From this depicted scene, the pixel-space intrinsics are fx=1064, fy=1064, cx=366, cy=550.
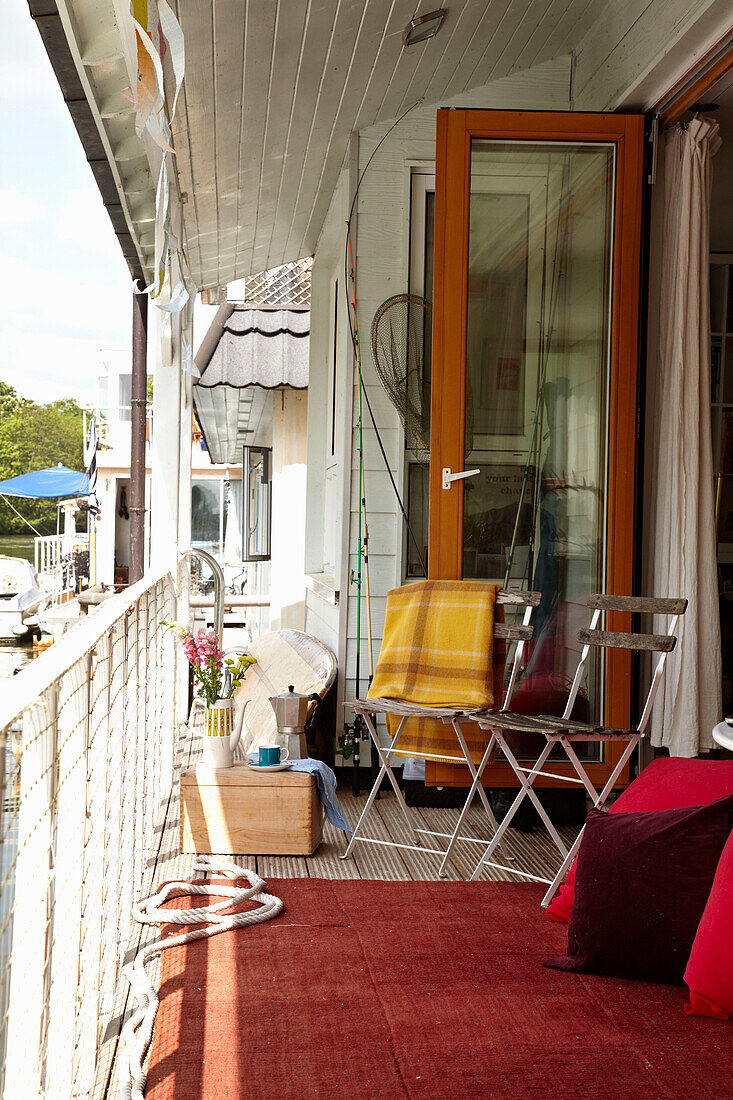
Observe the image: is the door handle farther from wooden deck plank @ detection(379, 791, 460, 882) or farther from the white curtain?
wooden deck plank @ detection(379, 791, 460, 882)

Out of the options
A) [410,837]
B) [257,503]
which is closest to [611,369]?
[410,837]

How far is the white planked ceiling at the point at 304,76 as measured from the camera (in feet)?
11.8

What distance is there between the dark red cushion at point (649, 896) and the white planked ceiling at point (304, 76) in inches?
105

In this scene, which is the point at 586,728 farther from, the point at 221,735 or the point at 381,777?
the point at 221,735

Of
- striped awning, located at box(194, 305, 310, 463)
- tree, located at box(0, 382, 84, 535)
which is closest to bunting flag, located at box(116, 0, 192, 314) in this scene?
tree, located at box(0, 382, 84, 535)

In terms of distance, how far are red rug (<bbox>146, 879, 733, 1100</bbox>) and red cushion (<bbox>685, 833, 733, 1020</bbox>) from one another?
1.6 inches

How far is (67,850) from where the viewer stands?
1.84 meters

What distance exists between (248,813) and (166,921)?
101cm

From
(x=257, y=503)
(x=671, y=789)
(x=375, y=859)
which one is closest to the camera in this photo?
(x=671, y=789)

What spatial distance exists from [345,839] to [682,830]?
204cm

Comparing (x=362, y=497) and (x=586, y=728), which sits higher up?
(x=362, y=497)

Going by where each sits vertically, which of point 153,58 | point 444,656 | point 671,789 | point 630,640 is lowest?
point 671,789

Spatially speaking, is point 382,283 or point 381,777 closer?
point 381,777

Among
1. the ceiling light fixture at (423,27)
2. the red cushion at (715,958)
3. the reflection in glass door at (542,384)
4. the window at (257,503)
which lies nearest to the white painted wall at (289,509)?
the window at (257,503)
